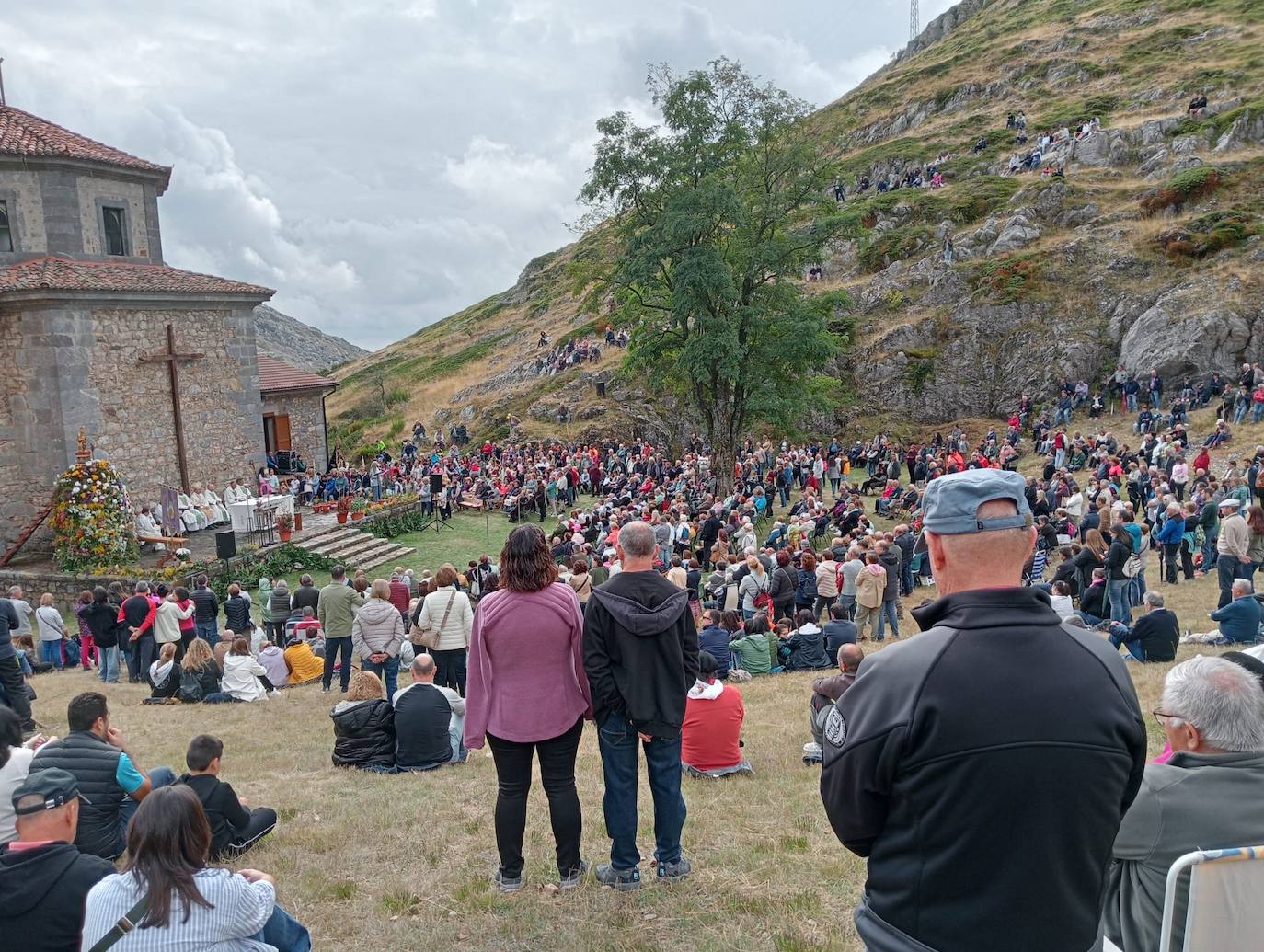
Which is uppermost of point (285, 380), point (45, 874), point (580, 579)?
point (285, 380)

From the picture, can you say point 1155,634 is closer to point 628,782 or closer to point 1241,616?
point 1241,616

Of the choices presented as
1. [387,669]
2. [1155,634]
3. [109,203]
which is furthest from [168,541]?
[1155,634]

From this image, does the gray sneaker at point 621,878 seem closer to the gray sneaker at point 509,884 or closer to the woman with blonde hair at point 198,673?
the gray sneaker at point 509,884

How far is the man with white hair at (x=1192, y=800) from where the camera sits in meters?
2.56

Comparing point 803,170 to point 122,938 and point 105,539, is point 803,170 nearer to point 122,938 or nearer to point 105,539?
point 105,539

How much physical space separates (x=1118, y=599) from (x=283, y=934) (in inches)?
430

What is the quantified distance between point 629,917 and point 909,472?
79.2ft

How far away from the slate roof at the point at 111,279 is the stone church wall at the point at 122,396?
1.67ft

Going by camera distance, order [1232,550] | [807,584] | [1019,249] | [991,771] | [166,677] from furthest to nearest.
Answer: [1019,249], [807,584], [1232,550], [166,677], [991,771]

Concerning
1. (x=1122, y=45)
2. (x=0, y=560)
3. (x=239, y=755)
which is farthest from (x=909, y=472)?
(x=1122, y=45)

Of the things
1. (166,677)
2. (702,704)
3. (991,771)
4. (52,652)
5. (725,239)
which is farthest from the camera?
(725,239)

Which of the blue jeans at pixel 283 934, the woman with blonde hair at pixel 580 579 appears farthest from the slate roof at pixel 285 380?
the blue jeans at pixel 283 934

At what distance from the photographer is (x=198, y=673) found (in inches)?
412

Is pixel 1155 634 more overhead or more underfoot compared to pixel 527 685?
more underfoot
